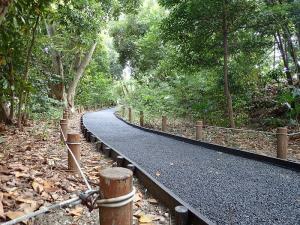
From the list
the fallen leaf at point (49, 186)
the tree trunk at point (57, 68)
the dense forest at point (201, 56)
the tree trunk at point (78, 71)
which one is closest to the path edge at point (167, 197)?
the fallen leaf at point (49, 186)

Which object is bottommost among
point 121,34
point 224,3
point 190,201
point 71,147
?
point 190,201

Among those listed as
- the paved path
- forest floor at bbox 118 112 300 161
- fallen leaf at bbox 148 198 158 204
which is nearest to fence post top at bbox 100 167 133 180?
the paved path

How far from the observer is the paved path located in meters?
3.24

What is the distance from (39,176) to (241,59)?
8.35 m

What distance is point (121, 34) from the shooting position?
2630 cm

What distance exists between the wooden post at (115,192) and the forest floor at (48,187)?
1435 millimetres

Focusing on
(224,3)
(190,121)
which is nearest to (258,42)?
(224,3)

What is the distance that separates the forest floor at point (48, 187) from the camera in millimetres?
2951

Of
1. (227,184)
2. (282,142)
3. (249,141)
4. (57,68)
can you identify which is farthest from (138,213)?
(57,68)

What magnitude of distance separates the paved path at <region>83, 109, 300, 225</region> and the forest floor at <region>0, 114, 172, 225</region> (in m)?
0.58

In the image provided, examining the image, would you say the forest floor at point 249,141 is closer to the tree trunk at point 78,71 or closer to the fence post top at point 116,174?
the fence post top at point 116,174

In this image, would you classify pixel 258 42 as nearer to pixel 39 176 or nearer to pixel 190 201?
pixel 190 201

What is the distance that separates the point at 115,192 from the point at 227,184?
310 cm

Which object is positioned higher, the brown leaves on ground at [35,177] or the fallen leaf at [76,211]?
the brown leaves on ground at [35,177]
